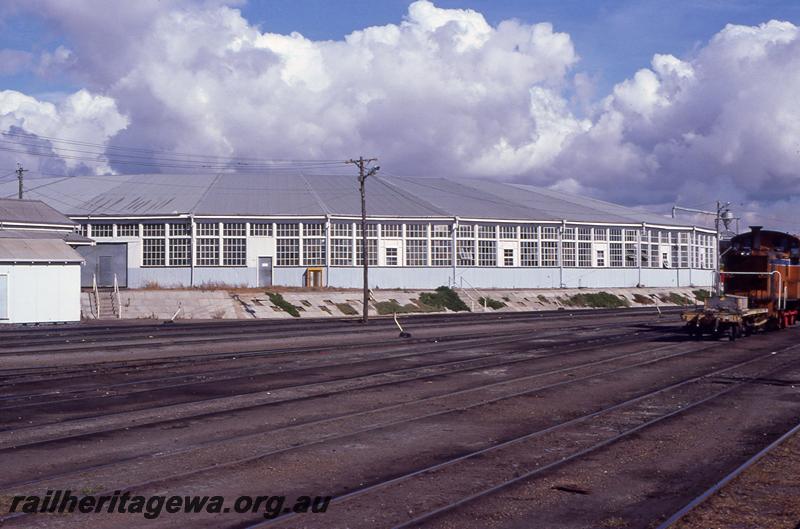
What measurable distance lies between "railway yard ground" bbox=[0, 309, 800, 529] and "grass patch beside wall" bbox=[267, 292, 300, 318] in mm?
26540

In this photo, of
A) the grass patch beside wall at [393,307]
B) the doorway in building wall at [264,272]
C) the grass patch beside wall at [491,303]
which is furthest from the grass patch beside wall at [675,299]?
the doorway in building wall at [264,272]

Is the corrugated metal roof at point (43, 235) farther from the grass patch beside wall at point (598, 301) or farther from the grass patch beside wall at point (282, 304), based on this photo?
the grass patch beside wall at point (598, 301)

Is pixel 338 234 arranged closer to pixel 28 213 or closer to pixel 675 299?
pixel 28 213

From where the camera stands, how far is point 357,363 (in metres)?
25.0

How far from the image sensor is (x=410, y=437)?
13523 millimetres

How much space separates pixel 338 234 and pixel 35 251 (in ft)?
90.3

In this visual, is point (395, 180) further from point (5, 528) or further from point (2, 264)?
point (5, 528)

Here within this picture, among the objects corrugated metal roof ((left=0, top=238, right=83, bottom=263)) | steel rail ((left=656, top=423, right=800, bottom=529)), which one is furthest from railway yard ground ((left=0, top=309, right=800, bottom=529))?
corrugated metal roof ((left=0, top=238, right=83, bottom=263))

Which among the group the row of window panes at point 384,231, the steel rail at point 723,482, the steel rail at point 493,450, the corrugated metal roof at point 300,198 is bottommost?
the steel rail at point 723,482

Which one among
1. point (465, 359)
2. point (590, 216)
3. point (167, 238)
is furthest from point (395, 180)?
point (465, 359)

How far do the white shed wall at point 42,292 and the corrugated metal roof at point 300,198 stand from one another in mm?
20615

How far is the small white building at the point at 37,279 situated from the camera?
4162 cm

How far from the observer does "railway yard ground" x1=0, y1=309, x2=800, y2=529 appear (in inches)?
362

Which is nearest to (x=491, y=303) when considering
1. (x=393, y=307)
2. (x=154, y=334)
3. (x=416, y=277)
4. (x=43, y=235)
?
(x=416, y=277)
